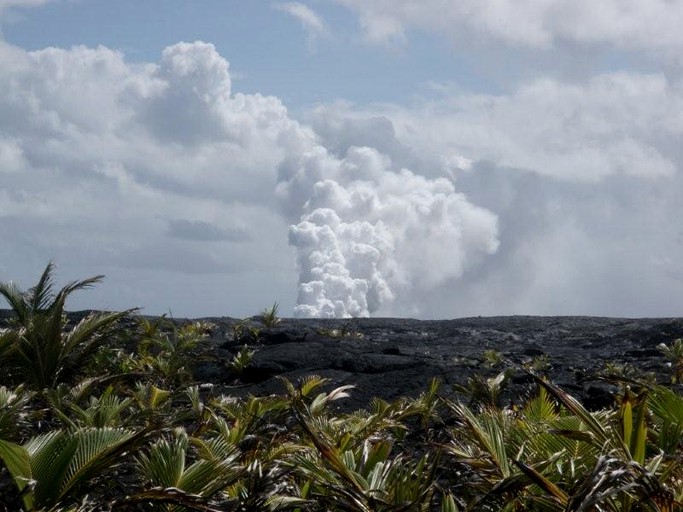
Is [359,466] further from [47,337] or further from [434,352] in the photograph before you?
[434,352]

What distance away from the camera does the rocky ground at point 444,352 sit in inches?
533

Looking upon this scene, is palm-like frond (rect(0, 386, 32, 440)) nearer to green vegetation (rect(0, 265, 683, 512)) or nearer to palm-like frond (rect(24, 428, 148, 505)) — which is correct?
green vegetation (rect(0, 265, 683, 512))

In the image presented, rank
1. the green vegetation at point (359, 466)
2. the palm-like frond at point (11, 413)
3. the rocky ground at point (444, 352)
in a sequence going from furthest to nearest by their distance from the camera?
the rocky ground at point (444, 352)
the palm-like frond at point (11, 413)
the green vegetation at point (359, 466)

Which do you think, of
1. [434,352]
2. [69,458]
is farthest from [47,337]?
[434,352]

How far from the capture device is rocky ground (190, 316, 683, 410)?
44.4 ft

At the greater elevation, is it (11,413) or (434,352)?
(434,352)

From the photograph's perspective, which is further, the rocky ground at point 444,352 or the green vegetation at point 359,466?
the rocky ground at point 444,352

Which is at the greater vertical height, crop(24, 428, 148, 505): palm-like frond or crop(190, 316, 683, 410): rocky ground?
crop(190, 316, 683, 410): rocky ground

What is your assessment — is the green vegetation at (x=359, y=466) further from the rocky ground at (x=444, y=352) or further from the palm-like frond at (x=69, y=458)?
the rocky ground at (x=444, y=352)

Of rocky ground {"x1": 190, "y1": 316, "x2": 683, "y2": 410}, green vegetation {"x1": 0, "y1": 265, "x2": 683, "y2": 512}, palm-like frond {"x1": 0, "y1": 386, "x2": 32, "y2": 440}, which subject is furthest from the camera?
rocky ground {"x1": 190, "y1": 316, "x2": 683, "y2": 410}

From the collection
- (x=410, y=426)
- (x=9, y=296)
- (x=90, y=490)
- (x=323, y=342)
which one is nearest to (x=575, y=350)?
(x=323, y=342)

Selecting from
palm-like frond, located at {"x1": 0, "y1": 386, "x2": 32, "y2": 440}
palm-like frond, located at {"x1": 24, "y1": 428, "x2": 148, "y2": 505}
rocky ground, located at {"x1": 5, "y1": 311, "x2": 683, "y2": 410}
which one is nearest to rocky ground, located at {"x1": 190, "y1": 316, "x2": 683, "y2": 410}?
rocky ground, located at {"x1": 5, "y1": 311, "x2": 683, "y2": 410}

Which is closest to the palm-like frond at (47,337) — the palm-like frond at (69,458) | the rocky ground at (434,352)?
the rocky ground at (434,352)

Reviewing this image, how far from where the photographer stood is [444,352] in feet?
60.1
